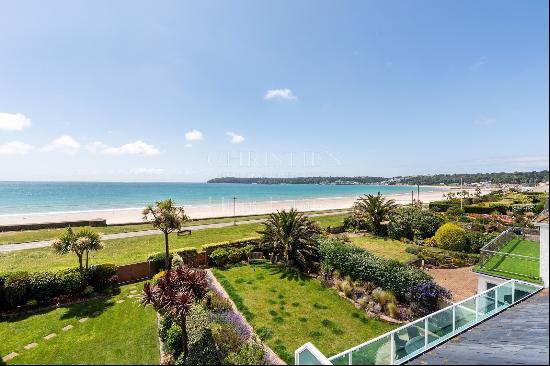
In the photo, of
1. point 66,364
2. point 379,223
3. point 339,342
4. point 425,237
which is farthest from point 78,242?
point 425,237

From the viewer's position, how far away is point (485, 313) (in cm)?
848

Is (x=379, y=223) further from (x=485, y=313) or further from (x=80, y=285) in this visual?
(x=80, y=285)

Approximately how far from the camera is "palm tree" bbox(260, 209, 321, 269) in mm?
20062

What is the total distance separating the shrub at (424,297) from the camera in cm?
1377

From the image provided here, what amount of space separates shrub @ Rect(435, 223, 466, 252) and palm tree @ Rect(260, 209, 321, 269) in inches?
459

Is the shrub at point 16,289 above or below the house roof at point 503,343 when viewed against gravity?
below

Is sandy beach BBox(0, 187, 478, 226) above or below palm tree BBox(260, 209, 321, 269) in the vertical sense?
below

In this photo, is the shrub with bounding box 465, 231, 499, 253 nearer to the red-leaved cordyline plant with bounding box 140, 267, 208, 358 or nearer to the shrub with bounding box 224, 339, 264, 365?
the shrub with bounding box 224, 339, 264, 365

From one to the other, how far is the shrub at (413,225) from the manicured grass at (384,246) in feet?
4.25

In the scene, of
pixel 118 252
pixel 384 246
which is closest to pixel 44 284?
pixel 118 252

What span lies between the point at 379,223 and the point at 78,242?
26.6 m

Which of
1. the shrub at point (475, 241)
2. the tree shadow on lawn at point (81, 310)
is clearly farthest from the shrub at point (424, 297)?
the tree shadow on lawn at point (81, 310)

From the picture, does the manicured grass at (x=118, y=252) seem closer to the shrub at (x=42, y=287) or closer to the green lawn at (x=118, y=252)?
the green lawn at (x=118, y=252)

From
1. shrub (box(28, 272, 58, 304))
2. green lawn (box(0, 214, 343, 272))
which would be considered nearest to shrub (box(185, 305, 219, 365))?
shrub (box(28, 272, 58, 304))
